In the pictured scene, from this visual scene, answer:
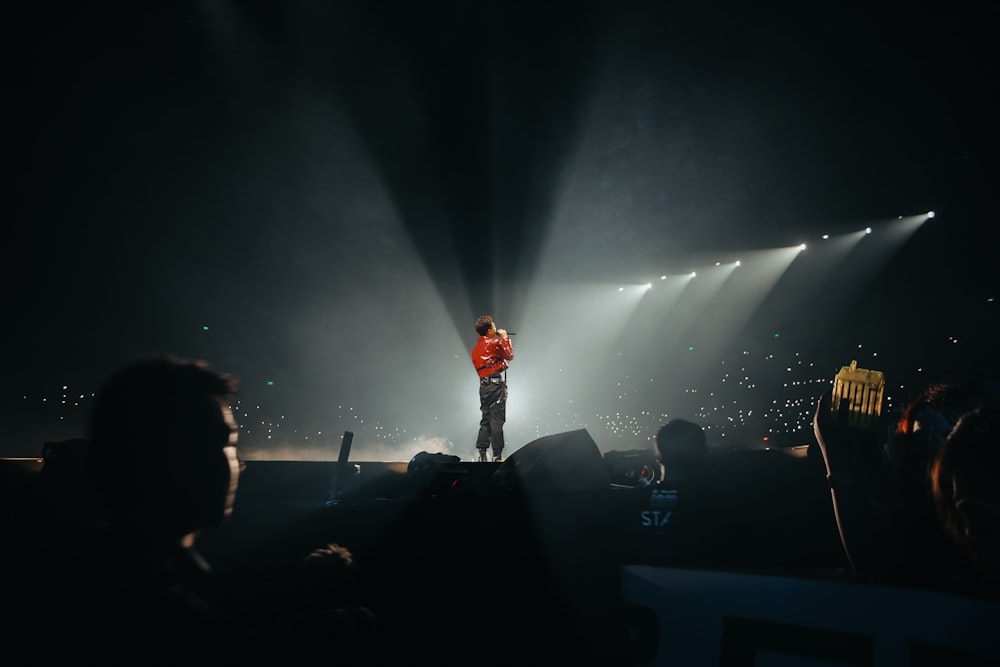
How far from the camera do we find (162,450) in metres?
1.15

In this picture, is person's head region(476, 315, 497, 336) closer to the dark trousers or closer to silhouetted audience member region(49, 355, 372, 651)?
the dark trousers

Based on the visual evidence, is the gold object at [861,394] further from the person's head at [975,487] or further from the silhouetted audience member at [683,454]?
the silhouetted audience member at [683,454]

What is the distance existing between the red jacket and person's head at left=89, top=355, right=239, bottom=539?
572 centimetres

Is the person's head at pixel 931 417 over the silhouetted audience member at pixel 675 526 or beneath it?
over

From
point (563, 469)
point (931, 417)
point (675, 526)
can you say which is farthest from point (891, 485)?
point (563, 469)

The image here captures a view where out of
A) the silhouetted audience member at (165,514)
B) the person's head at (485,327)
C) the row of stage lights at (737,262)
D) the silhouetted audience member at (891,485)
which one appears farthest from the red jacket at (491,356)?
the row of stage lights at (737,262)

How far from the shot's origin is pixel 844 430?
5.57 feet

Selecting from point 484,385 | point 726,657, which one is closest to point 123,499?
point 726,657

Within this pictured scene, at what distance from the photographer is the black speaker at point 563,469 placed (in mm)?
2188

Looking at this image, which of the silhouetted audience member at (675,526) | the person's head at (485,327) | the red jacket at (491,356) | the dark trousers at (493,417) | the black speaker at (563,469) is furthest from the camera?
the person's head at (485,327)

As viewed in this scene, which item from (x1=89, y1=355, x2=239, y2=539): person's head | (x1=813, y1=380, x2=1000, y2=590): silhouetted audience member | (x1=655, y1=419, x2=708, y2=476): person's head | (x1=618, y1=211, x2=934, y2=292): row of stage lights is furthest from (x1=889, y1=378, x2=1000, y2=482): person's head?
(x1=618, y1=211, x2=934, y2=292): row of stage lights

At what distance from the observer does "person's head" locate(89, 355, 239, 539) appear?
1.12 metres

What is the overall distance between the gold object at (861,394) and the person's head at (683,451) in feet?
4.50

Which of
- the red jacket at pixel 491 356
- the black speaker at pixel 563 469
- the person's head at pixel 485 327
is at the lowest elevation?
the black speaker at pixel 563 469
